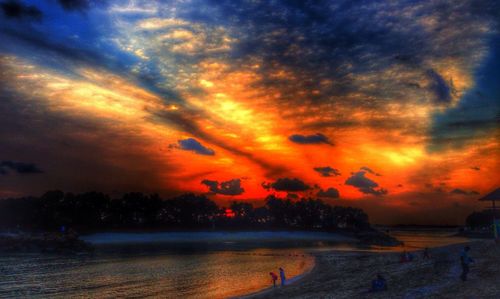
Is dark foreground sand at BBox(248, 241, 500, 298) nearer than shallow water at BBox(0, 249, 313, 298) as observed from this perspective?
Yes

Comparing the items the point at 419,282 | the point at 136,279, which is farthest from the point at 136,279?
the point at 419,282

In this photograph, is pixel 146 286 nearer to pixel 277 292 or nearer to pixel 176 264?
pixel 277 292

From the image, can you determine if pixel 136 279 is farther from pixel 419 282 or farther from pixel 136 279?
pixel 419 282

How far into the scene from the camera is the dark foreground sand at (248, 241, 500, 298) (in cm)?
2654

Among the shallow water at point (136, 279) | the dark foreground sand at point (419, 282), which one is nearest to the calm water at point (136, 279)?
the shallow water at point (136, 279)

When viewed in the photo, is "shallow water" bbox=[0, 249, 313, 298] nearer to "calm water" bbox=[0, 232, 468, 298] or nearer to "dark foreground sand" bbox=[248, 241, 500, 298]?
"calm water" bbox=[0, 232, 468, 298]

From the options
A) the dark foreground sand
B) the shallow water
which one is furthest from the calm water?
the dark foreground sand

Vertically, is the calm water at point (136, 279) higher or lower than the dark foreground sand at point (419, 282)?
lower

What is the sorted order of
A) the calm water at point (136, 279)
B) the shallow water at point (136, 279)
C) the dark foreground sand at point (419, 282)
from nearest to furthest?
the dark foreground sand at point (419, 282)
the calm water at point (136, 279)
the shallow water at point (136, 279)

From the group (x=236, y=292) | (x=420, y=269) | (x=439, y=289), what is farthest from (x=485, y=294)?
(x=236, y=292)

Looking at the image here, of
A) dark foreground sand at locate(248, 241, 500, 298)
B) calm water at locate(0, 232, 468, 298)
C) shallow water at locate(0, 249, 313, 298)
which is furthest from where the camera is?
shallow water at locate(0, 249, 313, 298)

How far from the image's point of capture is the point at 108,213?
18512 centimetres

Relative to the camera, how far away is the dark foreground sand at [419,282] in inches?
1045

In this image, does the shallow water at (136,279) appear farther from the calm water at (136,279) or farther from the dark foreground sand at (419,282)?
the dark foreground sand at (419,282)
